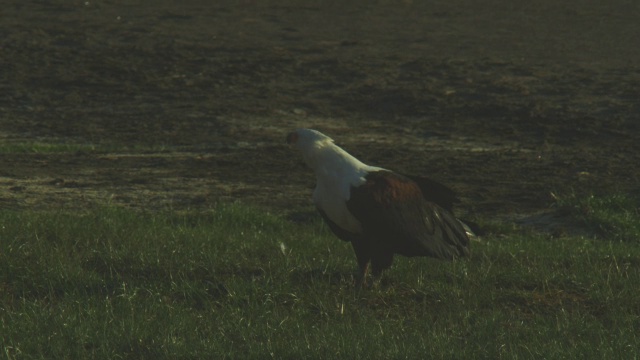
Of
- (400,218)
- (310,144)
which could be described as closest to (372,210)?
(400,218)

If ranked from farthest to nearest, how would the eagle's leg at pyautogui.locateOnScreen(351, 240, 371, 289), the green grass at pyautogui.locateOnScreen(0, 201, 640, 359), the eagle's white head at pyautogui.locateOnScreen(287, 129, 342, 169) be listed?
the eagle's leg at pyautogui.locateOnScreen(351, 240, 371, 289) < the eagle's white head at pyautogui.locateOnScreen(287, 129, 342, 169) < the green grass at pyautogui.locateOnScreen(0, 201, 640, 359)

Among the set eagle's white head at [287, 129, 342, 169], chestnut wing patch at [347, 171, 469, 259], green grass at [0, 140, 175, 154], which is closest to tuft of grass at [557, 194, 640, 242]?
chestnut wing patch at [347, 171, 469, 259]

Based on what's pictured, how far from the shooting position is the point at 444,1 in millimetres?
21344

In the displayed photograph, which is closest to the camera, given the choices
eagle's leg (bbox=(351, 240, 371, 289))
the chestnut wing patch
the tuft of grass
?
the chestnut wing patch

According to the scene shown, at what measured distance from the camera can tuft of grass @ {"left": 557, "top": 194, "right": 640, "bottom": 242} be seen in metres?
10.0

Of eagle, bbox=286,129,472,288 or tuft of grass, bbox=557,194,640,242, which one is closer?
eagle, bbox=286,129,472,288

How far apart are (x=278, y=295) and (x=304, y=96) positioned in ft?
23.5

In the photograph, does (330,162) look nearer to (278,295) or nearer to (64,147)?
(278,295)

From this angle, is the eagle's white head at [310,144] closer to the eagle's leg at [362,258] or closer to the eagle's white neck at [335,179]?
the eagle's white neck at [335,179]

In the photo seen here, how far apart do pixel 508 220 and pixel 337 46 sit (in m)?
7.38

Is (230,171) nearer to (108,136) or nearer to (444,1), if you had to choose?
(108,136)

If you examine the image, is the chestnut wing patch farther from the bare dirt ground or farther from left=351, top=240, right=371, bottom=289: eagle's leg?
the bare dirt ground

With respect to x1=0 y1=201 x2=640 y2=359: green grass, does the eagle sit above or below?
above

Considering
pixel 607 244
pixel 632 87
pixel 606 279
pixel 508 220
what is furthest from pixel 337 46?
pixel 606 279
